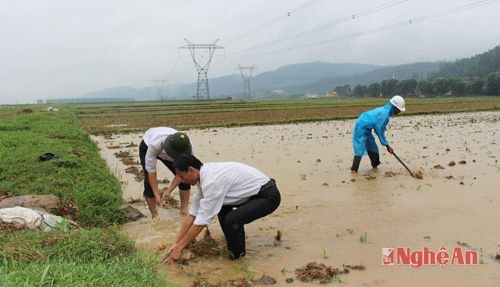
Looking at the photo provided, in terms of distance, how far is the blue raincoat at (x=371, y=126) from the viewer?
809cm

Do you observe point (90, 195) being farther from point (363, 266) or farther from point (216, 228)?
point (363, 266)

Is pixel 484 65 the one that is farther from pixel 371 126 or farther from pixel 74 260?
pixel 74 260

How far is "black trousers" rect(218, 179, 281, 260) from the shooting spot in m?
4.27

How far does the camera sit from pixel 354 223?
5332 mm

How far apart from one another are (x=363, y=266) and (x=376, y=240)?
74cm

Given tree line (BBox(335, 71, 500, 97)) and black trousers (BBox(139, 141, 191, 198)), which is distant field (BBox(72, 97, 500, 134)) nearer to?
black trousers (BBox(139, 141, 191, 198))

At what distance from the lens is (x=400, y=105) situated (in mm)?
7898

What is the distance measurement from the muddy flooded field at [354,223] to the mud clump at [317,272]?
0.4 inches

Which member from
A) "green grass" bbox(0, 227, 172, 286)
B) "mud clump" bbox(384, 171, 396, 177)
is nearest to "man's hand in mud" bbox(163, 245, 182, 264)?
"green grass" bbox(0, 227, 172, 286)

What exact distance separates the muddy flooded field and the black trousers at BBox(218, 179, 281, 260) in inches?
6.6

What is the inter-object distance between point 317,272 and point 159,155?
2.53m

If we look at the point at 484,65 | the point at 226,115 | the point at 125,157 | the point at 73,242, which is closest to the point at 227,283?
the point at 73,242

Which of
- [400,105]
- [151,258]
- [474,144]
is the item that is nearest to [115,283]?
[151,258]

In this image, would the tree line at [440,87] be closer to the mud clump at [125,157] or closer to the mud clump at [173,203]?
the mud clump at [125,157]
